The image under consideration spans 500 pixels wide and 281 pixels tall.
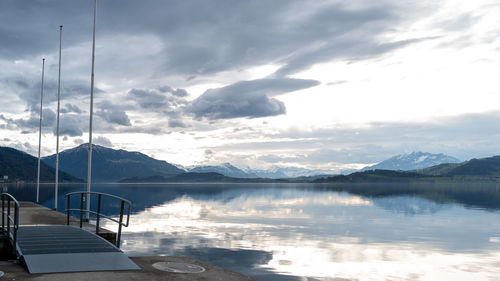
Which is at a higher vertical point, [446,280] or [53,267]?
[53,267]

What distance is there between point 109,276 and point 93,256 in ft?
7.74

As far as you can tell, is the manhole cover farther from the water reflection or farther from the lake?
the water reflection

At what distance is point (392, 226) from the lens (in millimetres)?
47844

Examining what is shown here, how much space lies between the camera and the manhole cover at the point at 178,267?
45.9 feet

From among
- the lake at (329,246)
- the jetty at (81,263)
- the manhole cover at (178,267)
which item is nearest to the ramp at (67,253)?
the jetty at (81,263)

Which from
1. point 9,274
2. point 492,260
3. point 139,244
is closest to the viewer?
point 9,274

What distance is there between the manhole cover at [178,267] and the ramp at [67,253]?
1.00 meters

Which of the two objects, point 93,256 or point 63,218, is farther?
point 63,218

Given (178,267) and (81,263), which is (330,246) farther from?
(81,263)

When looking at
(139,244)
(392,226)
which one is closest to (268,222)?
(392,226)

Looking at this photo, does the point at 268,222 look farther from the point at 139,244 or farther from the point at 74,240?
the point at 74,240

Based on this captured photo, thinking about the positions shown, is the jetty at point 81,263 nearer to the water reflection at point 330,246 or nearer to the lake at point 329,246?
the lake at point 329,246

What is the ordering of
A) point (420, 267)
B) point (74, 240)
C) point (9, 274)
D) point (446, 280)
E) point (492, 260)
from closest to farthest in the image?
point (9, 274) < point (74, 240) < point (446, 280) < point (420, 267) < point (492, 260)

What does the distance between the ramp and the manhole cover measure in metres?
1.00
